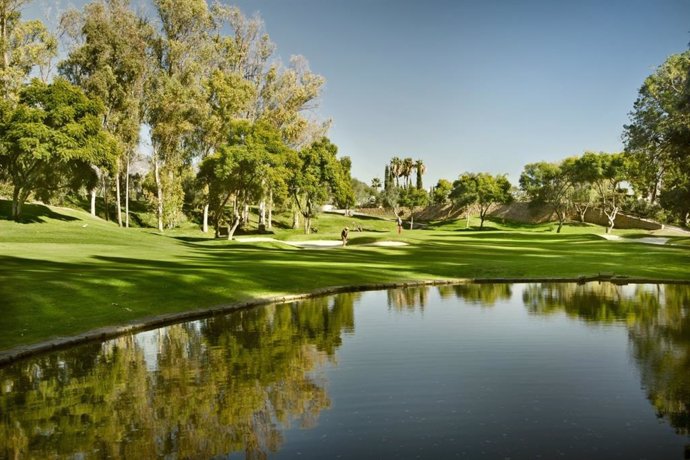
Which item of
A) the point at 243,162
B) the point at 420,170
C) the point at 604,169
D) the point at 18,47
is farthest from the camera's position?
the point at 420,170

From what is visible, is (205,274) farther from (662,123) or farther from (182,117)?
(182,117)

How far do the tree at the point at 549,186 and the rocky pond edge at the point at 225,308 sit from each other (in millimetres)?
61177

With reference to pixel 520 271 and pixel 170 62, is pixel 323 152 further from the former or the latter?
pixel 520 271

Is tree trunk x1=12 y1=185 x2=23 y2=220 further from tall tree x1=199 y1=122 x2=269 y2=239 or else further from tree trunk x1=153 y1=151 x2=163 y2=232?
tree trunk x1=153 y1=151 x2=163 y2=232

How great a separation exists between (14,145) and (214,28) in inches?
1276

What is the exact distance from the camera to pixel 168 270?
2486 centimetres

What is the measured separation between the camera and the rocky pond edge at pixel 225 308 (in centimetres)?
1422

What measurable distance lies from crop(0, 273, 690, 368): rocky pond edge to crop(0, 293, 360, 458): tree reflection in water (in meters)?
0.37

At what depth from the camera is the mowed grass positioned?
57.0 ft

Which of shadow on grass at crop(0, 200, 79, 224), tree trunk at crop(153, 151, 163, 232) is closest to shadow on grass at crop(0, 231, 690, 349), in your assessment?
shadow on grass at crop(0, 200, 79, 224)

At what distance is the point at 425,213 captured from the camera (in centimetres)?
13162

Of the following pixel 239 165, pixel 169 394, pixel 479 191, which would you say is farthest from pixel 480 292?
pixel 479 191

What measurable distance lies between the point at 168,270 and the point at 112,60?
159 ft

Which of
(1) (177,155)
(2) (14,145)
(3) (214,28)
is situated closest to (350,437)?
(2) (14,145)
